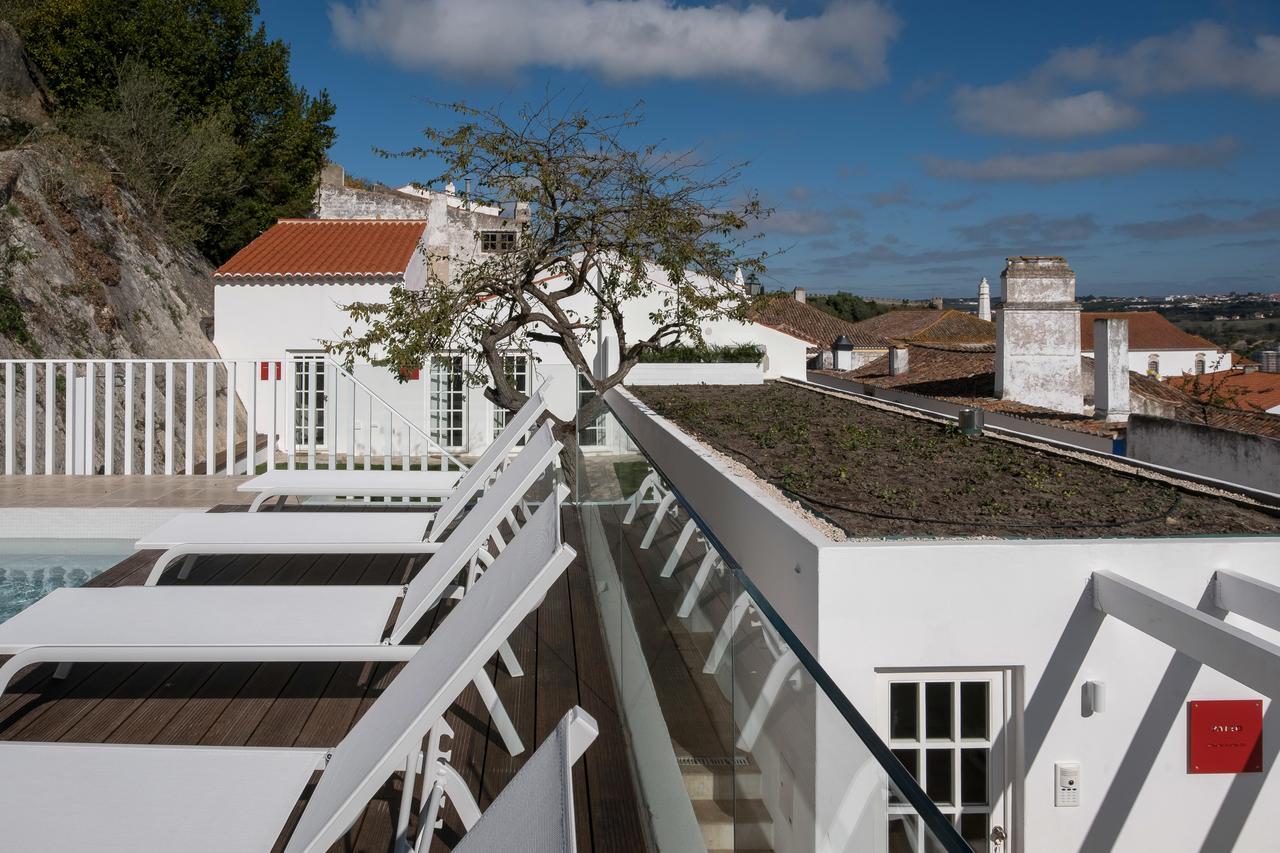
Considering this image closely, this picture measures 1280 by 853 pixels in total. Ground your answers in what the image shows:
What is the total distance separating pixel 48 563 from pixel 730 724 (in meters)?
6.55

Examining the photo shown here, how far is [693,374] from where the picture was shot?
63.1ft

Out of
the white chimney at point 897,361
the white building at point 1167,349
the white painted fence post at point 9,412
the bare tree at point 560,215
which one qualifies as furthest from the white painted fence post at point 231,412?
the white building at point 1167,349

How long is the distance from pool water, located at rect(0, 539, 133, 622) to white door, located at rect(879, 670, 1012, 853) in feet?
15.9

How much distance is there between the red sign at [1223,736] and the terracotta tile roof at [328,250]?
1876 centimetres

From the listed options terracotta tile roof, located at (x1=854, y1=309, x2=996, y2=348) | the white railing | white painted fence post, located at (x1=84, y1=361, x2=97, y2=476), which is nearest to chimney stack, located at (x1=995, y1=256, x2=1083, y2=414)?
the white railing

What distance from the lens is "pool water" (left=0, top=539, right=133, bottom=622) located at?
644cm

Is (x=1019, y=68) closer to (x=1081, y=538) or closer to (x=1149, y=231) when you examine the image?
(x=1149, y=231)

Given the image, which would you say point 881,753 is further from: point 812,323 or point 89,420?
point 812,323

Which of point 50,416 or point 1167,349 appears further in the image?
point 1167,349

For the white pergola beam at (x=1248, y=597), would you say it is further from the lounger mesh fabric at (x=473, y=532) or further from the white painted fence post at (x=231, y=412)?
the white painted fence post at (x=231, y=412)

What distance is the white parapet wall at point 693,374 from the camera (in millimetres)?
19062

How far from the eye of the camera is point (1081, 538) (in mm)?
5230

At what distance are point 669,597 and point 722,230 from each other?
34.2ft

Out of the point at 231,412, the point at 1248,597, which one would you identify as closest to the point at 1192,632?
the point at 1248,597
